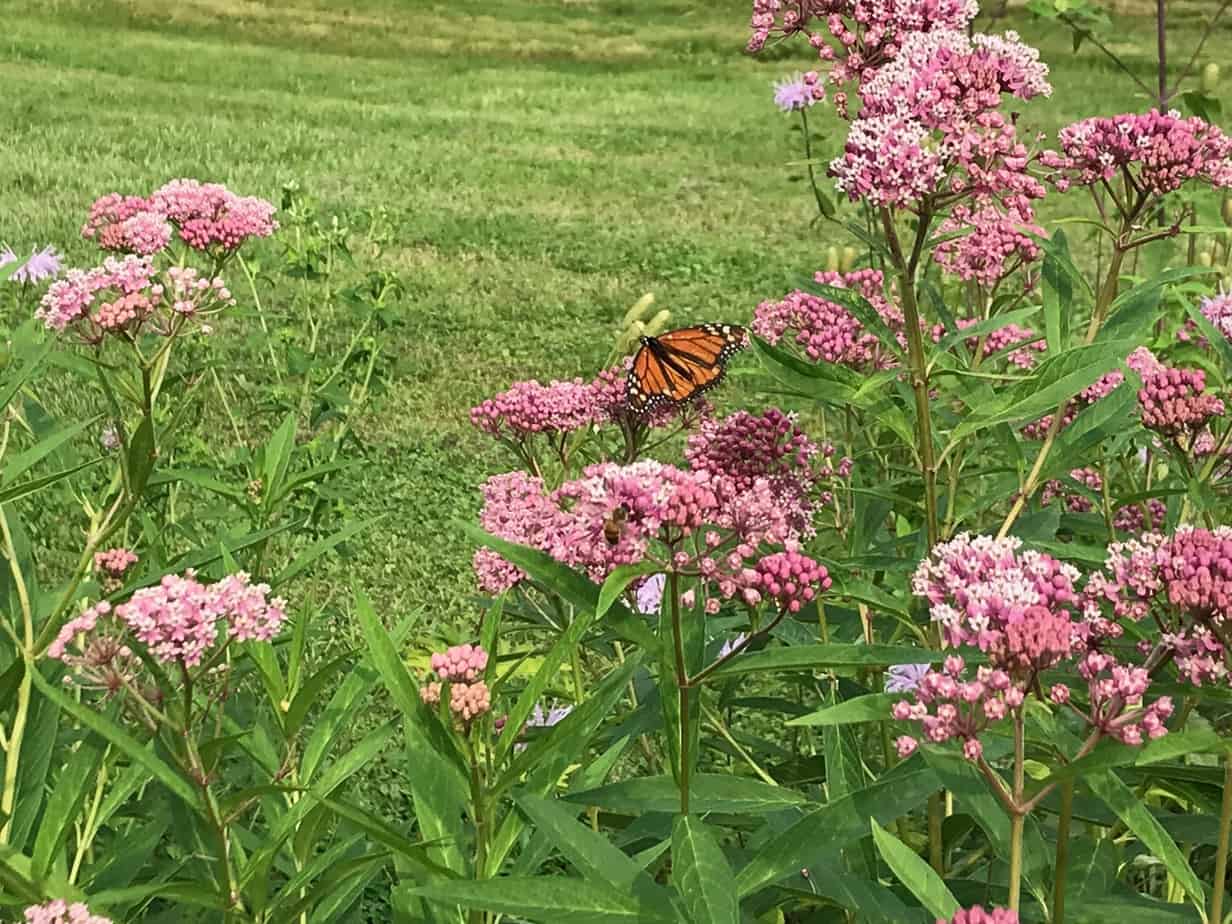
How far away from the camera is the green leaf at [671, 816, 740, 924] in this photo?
3.47 feet

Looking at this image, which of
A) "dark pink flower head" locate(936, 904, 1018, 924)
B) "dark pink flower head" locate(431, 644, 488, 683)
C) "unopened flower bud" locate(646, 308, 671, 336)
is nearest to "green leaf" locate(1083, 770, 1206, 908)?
"dark pink flower head" locate(936, 904, 1018, 924)

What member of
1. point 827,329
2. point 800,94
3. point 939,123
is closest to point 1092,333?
point 939,123

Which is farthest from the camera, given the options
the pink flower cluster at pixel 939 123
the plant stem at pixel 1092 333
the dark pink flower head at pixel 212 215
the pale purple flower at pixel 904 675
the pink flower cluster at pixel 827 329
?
the dark pink flower head at pixel 212 215

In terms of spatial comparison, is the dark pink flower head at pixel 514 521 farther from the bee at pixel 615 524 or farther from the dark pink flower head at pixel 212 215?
the dark pink flower head at pixel 212 215

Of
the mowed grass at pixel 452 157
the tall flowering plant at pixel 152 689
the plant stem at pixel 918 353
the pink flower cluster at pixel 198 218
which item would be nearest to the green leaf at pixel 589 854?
the tall flowering plant at pixel 152 689

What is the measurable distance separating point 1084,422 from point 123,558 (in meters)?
1.17

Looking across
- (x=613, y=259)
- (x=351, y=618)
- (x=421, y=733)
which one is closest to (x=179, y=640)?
(x=421, y=733)

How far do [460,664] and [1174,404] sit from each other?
0.89 metres

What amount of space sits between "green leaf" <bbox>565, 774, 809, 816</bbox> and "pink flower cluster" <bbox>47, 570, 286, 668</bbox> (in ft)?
1.15

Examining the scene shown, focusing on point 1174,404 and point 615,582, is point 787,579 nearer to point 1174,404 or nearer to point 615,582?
point 615,582

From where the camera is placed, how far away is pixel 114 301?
1798mm

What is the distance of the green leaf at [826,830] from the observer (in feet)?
3.83

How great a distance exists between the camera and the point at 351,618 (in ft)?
11.6

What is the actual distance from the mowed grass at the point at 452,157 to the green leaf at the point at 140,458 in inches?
69.4
